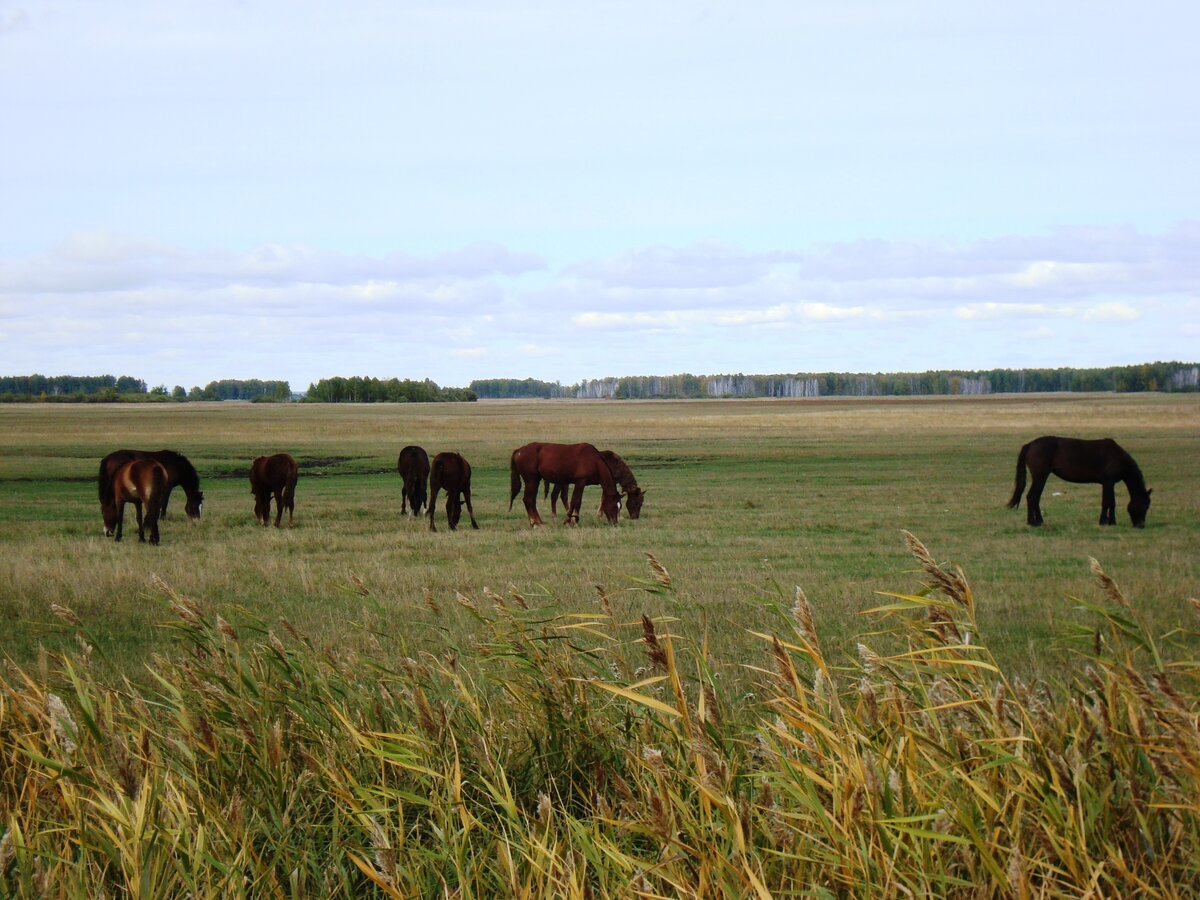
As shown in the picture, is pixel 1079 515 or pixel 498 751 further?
pixel 1079 515

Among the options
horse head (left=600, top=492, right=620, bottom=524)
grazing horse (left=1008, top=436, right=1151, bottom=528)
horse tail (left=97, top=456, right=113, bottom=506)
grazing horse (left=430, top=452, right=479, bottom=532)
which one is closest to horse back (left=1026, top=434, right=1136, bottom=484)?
grazing horse (left=1008, top=436, right=1151, bottom=528)

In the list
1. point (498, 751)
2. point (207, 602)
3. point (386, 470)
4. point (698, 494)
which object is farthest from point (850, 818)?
point (386, 470)

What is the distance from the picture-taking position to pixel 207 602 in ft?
39.0

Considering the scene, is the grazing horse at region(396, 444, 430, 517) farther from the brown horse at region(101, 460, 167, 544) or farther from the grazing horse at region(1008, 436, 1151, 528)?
the grazing horse at region(1008, 436, 1151, 528)

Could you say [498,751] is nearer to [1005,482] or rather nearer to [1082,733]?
[1082,733]

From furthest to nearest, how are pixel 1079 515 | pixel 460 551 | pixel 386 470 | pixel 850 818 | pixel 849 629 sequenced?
pixel 386 470, pixel 1079 515, pixel 460 551, pixel 849 629, pixel 850 818

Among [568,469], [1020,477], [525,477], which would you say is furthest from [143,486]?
[1020,477]

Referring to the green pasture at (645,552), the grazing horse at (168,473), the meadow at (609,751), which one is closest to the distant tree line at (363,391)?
the green pasture at (645,552)

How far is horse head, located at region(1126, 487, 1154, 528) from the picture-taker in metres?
20.0

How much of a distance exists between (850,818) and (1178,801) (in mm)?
1034

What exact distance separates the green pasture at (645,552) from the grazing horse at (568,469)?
0.88 metres

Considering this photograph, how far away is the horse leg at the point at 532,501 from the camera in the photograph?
2197 centimetres

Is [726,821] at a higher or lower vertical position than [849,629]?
higher

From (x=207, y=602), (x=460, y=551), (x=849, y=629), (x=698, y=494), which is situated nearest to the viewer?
(x=849, y=629)
